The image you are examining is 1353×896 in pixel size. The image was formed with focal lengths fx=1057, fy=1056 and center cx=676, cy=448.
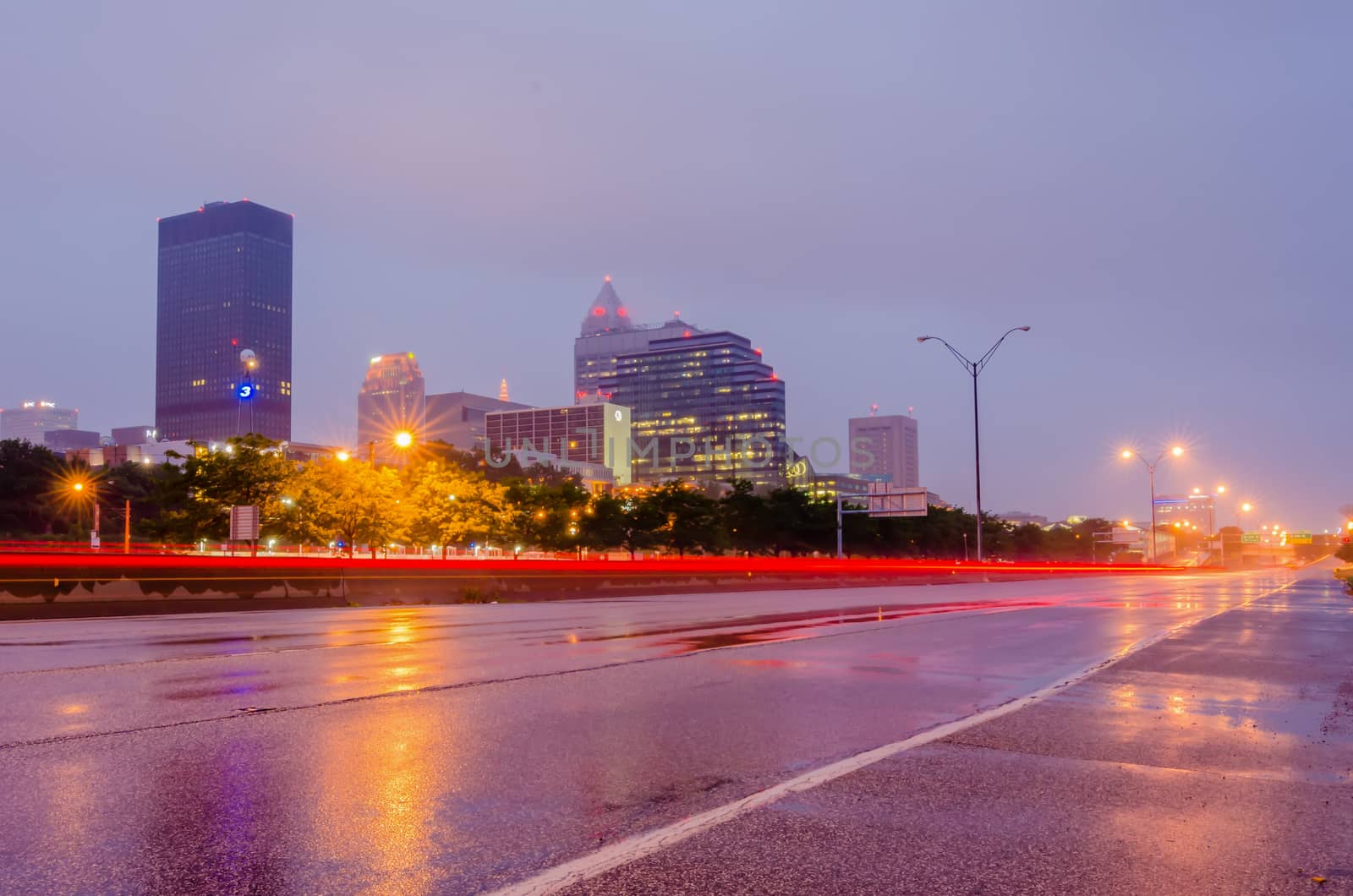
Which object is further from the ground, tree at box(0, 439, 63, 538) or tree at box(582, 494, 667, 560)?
tree at box(0, 439, 63, 538)

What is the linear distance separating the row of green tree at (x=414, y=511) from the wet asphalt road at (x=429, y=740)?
44943mm

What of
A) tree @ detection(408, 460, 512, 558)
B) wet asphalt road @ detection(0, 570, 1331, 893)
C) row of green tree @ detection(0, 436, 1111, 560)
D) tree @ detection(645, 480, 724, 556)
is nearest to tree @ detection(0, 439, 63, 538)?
row of green tree @ detection(0, 436, 1111, 560)

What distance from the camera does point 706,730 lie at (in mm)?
7973

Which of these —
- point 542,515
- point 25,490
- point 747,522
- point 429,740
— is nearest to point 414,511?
point 542,515

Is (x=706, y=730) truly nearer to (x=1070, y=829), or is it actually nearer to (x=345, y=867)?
(x=1070, y=829)

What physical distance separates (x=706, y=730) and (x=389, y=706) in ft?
9.10

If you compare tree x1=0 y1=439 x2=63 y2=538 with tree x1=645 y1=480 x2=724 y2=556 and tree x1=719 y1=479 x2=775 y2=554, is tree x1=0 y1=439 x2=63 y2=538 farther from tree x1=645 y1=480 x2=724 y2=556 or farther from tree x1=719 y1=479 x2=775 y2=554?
tree x1=719 y1=479 x2=775 y2=554

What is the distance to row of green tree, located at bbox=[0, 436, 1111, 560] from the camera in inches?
2372

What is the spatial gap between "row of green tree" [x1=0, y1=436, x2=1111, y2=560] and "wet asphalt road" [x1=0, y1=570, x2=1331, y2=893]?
4494 cm

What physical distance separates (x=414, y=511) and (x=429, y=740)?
220ft

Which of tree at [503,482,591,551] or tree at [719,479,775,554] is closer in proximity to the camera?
tree at [503,482,591,551]

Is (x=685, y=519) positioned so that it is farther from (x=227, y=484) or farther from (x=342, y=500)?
(x=227, y=484)

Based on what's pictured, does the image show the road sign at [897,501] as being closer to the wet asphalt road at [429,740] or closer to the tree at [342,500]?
the tree at [342,500]

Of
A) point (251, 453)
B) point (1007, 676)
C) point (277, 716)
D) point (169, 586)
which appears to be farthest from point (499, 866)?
point (251, 453)
